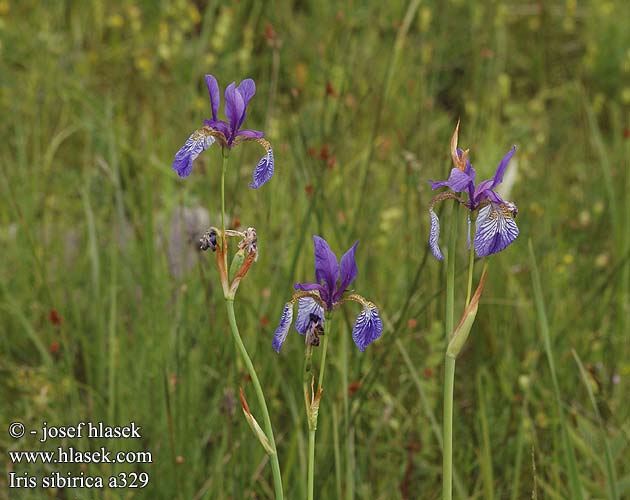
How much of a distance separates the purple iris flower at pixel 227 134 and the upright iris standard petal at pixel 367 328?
21cm

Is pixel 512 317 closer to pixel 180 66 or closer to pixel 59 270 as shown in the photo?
pixel 59 270

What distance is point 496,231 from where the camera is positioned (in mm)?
1026

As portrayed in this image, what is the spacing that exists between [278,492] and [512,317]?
1492mm

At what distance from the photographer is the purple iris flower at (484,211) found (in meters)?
1.01

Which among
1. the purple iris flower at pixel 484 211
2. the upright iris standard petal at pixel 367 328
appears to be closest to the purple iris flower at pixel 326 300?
the upright iris standard petal at pixel 367 328

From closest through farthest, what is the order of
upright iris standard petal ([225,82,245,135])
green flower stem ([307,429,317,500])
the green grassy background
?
green flower stem ([307,429,317,500]), upright iris standard petal ([225,82,245,135]), the green grassy background

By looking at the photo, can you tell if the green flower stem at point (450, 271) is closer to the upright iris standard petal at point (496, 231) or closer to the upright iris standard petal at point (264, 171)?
the upright iris standard petal at point (496, 231)

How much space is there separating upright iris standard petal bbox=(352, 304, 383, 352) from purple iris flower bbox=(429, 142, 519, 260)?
0.35 ft

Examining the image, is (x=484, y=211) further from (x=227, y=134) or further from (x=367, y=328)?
(x=227, y=134)

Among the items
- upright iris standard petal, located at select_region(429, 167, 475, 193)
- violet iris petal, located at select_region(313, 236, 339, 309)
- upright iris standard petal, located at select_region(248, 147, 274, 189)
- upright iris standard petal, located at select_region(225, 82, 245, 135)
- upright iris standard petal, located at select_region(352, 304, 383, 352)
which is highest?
upright iris standard petal, located at select_region(225, 82, 245, 135)

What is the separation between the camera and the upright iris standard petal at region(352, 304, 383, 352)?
3.36 feet

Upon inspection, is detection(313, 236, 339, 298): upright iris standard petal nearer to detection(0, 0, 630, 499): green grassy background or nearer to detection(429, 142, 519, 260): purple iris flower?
detection(429, 142, 519, 260): purple iris flower

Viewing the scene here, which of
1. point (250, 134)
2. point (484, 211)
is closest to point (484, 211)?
point (484, 211)

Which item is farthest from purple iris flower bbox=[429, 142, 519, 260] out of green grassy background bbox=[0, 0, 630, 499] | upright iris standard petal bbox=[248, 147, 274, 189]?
green grassy background bbox=[0, 0, 630, 499]
